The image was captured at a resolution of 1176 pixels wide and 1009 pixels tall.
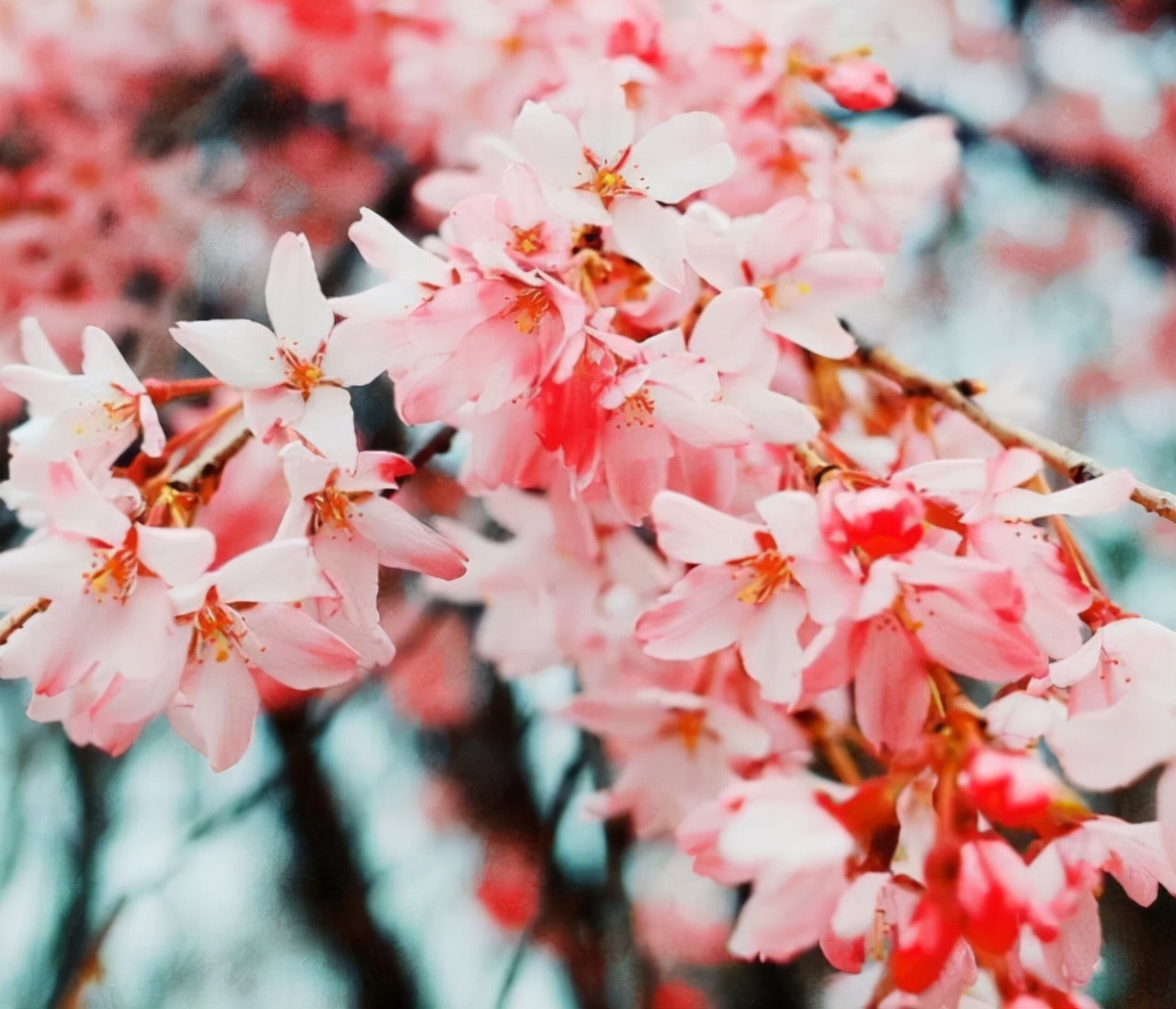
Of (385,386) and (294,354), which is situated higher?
(294,354)

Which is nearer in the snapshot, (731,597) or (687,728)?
(731,597)

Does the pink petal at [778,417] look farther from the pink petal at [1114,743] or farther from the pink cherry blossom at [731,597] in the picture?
the pink petal at [1114,743]

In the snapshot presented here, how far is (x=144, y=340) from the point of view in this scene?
0.81 m

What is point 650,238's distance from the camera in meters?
0.43

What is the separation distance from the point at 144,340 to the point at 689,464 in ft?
1.84

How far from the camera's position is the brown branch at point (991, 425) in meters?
0.43

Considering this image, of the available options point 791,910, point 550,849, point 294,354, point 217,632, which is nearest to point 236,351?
point 294,354

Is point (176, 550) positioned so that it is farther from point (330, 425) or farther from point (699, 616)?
point (699, 616)

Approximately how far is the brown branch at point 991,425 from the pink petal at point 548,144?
24 cm

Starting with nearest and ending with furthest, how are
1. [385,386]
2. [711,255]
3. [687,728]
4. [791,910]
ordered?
[791,910] < [711,255] < [687,728] < [385,386]

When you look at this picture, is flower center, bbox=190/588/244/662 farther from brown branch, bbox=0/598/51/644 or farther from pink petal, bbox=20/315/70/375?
pink petal, bbox=20/315/70/375

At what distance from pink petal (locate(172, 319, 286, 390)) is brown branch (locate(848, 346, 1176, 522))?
351mm

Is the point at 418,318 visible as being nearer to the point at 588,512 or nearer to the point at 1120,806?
the point at 588,512

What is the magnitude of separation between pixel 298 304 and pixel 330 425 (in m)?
0.06
